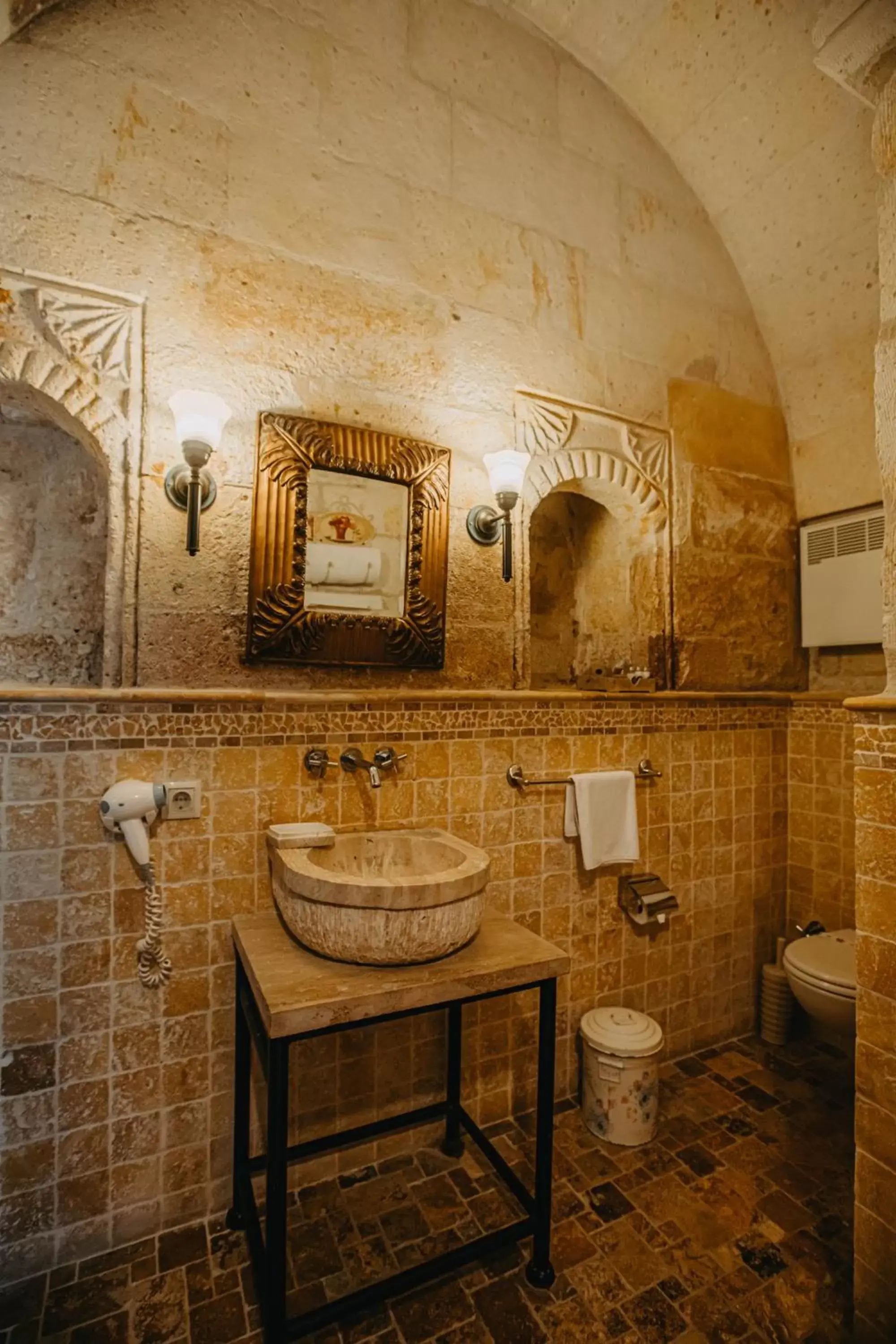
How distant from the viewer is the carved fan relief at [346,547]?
5.67 ft

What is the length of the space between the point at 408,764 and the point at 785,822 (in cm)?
184

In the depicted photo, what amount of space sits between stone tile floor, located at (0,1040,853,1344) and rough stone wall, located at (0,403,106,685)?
59.1 inches

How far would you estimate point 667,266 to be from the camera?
2480 mm

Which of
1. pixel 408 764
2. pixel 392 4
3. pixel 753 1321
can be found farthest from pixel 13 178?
pixel 753 1321

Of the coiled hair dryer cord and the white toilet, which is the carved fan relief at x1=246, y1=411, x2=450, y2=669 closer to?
the coiled hair dryer cord

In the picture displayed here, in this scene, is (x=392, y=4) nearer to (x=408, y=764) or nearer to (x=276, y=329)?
(x=276, y=329)

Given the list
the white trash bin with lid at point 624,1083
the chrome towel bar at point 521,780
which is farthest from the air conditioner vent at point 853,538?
the white trash bin with lid at point 624,1083

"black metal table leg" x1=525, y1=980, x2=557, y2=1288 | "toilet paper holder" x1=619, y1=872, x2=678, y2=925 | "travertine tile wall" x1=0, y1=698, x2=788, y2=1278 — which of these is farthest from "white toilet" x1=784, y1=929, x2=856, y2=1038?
"black metal table leg" x1=525, y1=980, x2=557, y2=1288

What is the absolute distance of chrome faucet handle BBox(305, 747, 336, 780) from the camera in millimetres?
1721

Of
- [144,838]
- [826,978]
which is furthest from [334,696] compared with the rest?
[826,978]

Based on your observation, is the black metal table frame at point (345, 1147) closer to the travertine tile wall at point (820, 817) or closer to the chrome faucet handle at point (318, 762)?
the chrome faucet handle at point (318, 762)

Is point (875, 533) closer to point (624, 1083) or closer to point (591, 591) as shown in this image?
point (591, 591)

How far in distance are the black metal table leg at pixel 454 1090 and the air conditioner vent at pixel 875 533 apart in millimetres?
2317

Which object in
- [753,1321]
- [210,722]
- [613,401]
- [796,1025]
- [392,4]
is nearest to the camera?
[753,1321]
